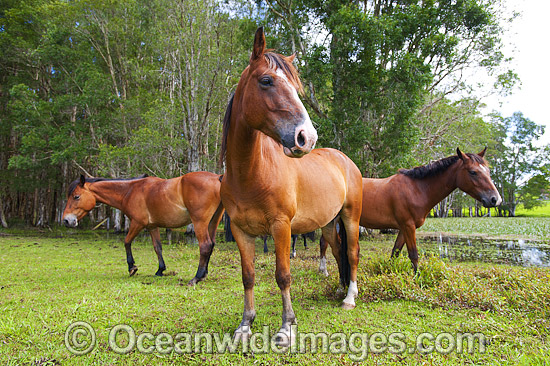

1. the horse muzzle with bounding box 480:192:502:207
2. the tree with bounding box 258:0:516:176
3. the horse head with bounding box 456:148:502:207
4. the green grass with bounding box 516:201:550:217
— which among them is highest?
the tree with bounding box 258:0:516:176

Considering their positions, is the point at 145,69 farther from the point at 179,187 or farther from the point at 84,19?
the point at 179,187

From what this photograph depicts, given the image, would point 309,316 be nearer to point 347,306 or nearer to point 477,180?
point 347,306

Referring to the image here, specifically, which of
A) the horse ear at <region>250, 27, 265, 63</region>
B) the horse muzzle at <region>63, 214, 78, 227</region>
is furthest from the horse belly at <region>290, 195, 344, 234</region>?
the horse muzzle at <region>63, 214, 78, 227</region>

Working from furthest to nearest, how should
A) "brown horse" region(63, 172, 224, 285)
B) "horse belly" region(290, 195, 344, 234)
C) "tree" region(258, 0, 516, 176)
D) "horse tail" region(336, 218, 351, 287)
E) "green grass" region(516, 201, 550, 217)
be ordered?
"green grass" region(516, 201, 550, 217) → "tree" region(258, 0, 516, 176) → "brown horse" region(63, 172, 224, 285) → "horse tail" region(336, 218, 351, 287) → "horse belly" region(290, 195, 344, 234)

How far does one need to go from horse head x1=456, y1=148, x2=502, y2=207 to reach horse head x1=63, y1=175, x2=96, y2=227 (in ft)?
25.6

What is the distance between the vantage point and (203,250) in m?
5.59

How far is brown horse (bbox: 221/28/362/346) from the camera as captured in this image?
2.26m

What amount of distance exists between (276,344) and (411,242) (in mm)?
3540

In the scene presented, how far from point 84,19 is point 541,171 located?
177 ft

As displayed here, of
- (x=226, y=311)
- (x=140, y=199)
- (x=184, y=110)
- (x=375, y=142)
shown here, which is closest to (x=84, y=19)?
(x=184, y=110)

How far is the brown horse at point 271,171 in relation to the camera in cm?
226
